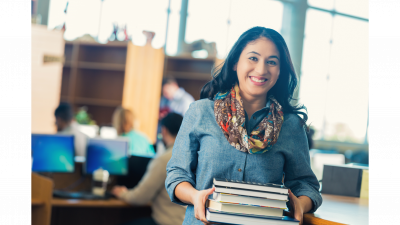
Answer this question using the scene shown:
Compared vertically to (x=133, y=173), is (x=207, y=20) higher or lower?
higher

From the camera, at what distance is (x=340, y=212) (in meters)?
1.41

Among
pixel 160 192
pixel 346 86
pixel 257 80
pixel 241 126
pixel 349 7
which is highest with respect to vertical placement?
pixel 349 7

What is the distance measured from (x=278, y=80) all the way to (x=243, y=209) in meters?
0.49

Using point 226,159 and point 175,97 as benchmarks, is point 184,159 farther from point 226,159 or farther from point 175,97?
point 175,97

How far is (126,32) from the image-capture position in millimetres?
6844

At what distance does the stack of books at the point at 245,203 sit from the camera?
104 cm

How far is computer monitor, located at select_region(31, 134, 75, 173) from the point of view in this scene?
3191 mm

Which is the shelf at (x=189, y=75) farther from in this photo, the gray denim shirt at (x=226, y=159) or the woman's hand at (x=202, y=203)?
the woman's hand at (x=202, y=203)

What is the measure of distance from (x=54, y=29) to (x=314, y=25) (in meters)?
→ 5.70

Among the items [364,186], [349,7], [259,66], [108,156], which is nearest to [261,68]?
[259,66]

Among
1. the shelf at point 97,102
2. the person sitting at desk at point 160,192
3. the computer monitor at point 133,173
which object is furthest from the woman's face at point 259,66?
the shelf at point 97,102
